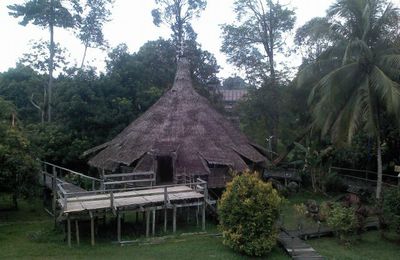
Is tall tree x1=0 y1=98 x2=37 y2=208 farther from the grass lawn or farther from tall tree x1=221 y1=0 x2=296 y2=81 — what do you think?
tall tree x1=221 y1=0 x2=296 y2=81

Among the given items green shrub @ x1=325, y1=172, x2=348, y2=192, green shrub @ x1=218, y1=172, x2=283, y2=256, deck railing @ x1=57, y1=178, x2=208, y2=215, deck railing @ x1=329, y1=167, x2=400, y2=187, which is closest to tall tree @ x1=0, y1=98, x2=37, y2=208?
deck railing @ x1=57, y1=178, x2=208, y2=215

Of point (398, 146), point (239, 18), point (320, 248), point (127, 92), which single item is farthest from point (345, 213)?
point (239, 18)

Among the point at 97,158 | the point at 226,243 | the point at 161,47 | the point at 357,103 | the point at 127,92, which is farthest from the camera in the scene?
the point at 161,47

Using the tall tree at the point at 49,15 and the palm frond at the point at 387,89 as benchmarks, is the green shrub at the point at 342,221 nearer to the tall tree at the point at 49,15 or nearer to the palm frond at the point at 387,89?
the palm frond at the point at 387,89

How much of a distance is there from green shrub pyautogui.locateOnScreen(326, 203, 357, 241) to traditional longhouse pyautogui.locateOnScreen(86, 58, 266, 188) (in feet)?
20.9

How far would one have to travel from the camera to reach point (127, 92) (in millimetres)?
30984

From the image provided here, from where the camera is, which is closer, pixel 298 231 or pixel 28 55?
pixel 298 231

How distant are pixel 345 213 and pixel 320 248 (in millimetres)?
1692

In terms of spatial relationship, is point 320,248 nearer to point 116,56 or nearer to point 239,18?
point 116,56

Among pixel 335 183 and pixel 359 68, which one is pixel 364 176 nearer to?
pixel 335 183

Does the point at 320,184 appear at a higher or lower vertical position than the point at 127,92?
lower

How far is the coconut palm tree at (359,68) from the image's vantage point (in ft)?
64.7

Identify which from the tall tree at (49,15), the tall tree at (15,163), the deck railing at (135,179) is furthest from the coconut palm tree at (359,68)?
the tall tree at (49,15)

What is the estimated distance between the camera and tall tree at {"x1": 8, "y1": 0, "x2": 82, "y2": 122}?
111 feet
